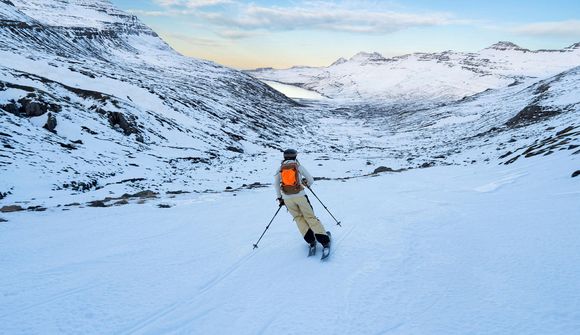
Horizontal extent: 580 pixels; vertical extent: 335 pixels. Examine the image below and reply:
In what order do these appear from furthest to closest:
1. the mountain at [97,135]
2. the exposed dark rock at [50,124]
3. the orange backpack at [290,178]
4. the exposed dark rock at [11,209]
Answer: the exposed dark rock at [50,124] → the mountain at [97,135] → the exposed dark rock at [11,209] → the orange backpack at [290,178]

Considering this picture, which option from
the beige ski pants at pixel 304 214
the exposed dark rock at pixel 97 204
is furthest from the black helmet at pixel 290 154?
the exposed dark rock at pixel 97 204

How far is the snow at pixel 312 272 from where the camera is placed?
5215 millimetres

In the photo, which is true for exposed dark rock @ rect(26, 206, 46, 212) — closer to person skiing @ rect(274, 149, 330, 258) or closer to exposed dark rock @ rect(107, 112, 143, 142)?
person skiing @ rect(274, 149, 330, 258)

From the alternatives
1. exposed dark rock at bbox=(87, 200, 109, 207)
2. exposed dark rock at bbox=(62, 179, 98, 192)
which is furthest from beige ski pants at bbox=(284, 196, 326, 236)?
exposed dark rock at bbox=(62, 179, 98, 192)

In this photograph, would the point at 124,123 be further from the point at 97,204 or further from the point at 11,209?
the point at 11,209

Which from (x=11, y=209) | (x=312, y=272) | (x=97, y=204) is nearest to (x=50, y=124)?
(x=97, y=204)

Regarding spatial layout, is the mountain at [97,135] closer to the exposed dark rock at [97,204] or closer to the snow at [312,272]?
the exposed dark rock at [97,204]

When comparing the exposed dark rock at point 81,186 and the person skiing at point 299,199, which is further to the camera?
the exposed dark rock at point 81,186

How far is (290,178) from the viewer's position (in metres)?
7.96

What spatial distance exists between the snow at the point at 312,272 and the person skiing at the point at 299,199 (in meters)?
0.43

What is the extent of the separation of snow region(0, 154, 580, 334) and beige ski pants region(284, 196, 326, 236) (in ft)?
2.06

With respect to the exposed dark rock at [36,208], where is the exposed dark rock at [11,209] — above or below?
above

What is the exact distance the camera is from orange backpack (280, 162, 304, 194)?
26.2ft

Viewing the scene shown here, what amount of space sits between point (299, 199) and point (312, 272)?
1.57 metres
